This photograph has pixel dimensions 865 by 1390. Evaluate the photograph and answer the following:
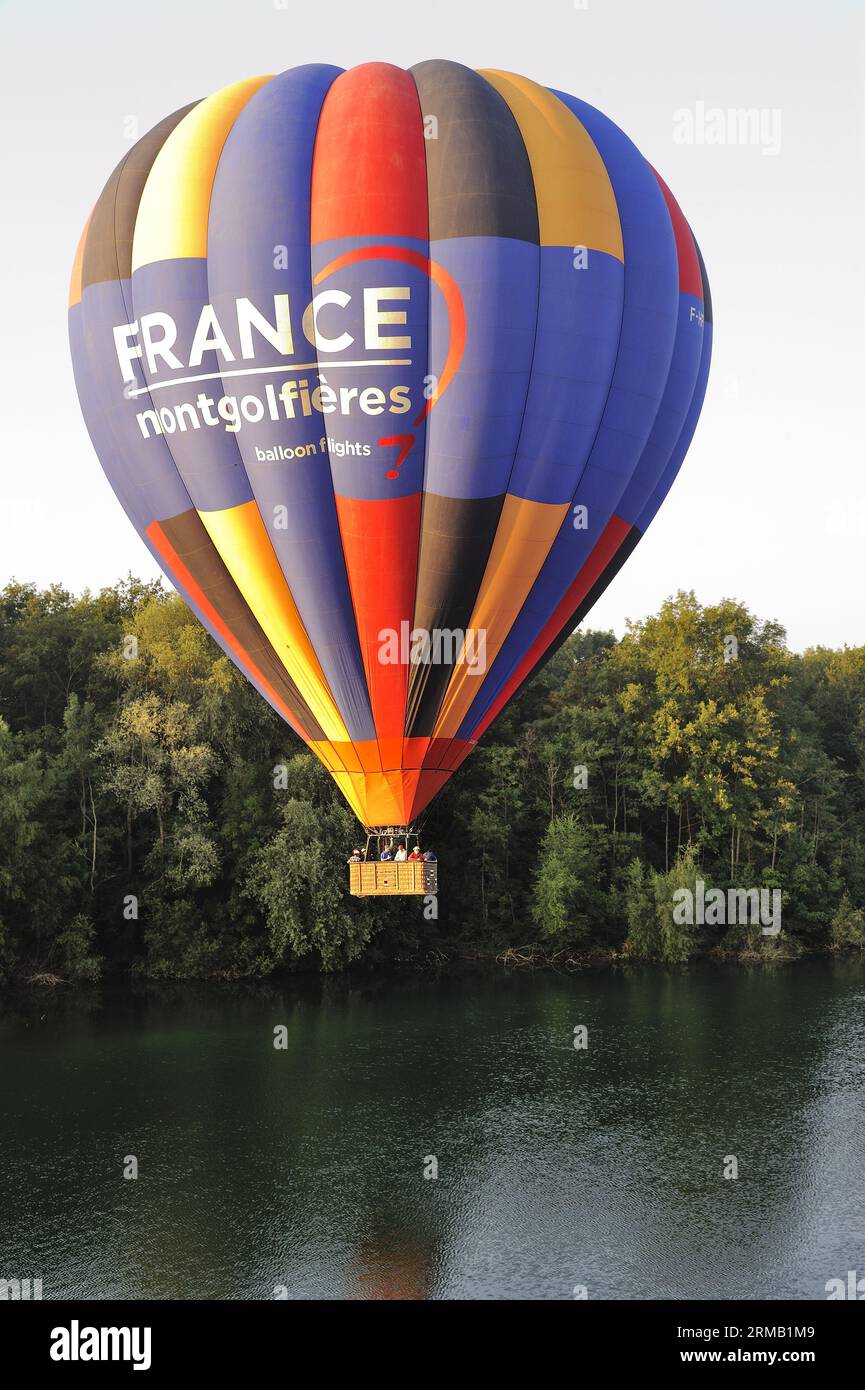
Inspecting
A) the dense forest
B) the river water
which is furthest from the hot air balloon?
the dense forest

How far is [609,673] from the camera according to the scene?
43469 millimetres

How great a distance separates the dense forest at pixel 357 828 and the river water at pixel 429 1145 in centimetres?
250

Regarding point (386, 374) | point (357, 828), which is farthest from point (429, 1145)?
point (386, 374)

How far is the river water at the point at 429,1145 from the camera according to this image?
18.4m

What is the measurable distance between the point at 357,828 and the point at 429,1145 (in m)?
12.0

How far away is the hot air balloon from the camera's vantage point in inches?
626

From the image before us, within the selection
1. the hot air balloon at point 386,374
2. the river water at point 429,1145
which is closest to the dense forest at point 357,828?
the river water at point 429,1145

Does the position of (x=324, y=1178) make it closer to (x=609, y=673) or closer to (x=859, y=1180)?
(x=859, y=1180)

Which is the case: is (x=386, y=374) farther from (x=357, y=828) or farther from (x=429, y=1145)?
(x=357, y=828)

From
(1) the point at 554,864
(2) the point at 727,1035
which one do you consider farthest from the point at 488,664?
(1) the point at 554,864

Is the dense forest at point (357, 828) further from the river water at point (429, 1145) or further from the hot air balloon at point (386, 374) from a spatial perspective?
the hot air balloon at point (386, 374)

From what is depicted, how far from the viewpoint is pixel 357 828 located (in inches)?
1331
